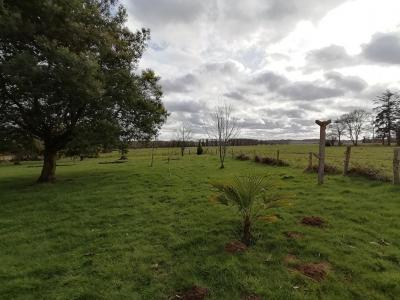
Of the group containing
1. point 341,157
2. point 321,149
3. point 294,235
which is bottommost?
point 294,235

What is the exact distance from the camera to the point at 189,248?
7.54 metres

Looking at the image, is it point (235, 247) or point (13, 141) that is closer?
point (235, 247)

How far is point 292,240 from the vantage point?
7.61m

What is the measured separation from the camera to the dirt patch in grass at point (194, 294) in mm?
5530

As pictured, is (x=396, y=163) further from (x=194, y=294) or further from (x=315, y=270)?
(x=194, y=294)

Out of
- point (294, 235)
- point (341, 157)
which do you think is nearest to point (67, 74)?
point (294, 235)

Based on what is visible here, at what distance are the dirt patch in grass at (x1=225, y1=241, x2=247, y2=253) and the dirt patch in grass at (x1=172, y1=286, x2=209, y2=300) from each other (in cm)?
152

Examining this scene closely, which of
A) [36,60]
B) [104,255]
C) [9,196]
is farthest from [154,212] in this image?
[36,60]

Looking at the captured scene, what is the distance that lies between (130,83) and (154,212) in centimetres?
946

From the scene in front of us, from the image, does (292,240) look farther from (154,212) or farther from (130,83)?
(130,83)

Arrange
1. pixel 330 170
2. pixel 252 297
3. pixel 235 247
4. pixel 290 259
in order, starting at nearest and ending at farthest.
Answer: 1. pixel 252 297
2. pixel 290 259
3. pixel 235 247
4. pixel 330 170

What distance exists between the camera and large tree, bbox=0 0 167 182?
1417 centimetres

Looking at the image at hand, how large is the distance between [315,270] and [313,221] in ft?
9.27

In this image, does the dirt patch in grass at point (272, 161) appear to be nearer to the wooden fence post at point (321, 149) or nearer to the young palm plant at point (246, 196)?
the wooden fence post at point (321, 149)
